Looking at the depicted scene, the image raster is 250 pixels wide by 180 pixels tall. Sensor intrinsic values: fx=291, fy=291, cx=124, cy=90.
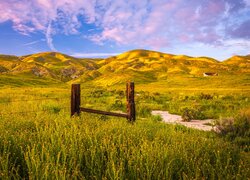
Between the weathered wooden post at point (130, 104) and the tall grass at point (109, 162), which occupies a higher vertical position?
the weathered wooden post at point (130, 104)

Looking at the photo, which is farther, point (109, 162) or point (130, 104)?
point (130, 104)

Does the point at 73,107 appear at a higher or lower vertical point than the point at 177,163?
higher

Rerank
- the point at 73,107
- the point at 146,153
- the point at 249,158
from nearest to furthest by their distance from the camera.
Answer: the point at 146,153, the point at 249,158, the point at 73,107

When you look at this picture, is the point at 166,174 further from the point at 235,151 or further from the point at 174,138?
the point at 235,151

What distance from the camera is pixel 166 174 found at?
453cm

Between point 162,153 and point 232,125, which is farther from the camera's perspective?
point 232,125

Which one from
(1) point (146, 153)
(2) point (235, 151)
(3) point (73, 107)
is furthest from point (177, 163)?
(3) point (73, 107)

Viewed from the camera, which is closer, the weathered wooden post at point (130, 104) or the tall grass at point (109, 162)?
the tall grass at point (109, 162)

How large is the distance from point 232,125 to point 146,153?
6.87 meters

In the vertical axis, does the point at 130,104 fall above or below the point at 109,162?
above

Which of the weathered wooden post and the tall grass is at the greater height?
the weathered wooden post

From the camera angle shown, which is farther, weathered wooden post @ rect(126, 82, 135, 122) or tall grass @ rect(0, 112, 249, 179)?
weathered wooden post @ rect(126, 82, 135, 122)

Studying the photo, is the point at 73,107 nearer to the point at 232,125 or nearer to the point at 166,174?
the point at 232,125

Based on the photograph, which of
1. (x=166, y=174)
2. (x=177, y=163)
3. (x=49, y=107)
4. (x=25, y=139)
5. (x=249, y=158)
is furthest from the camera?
(x=49, y=107)
